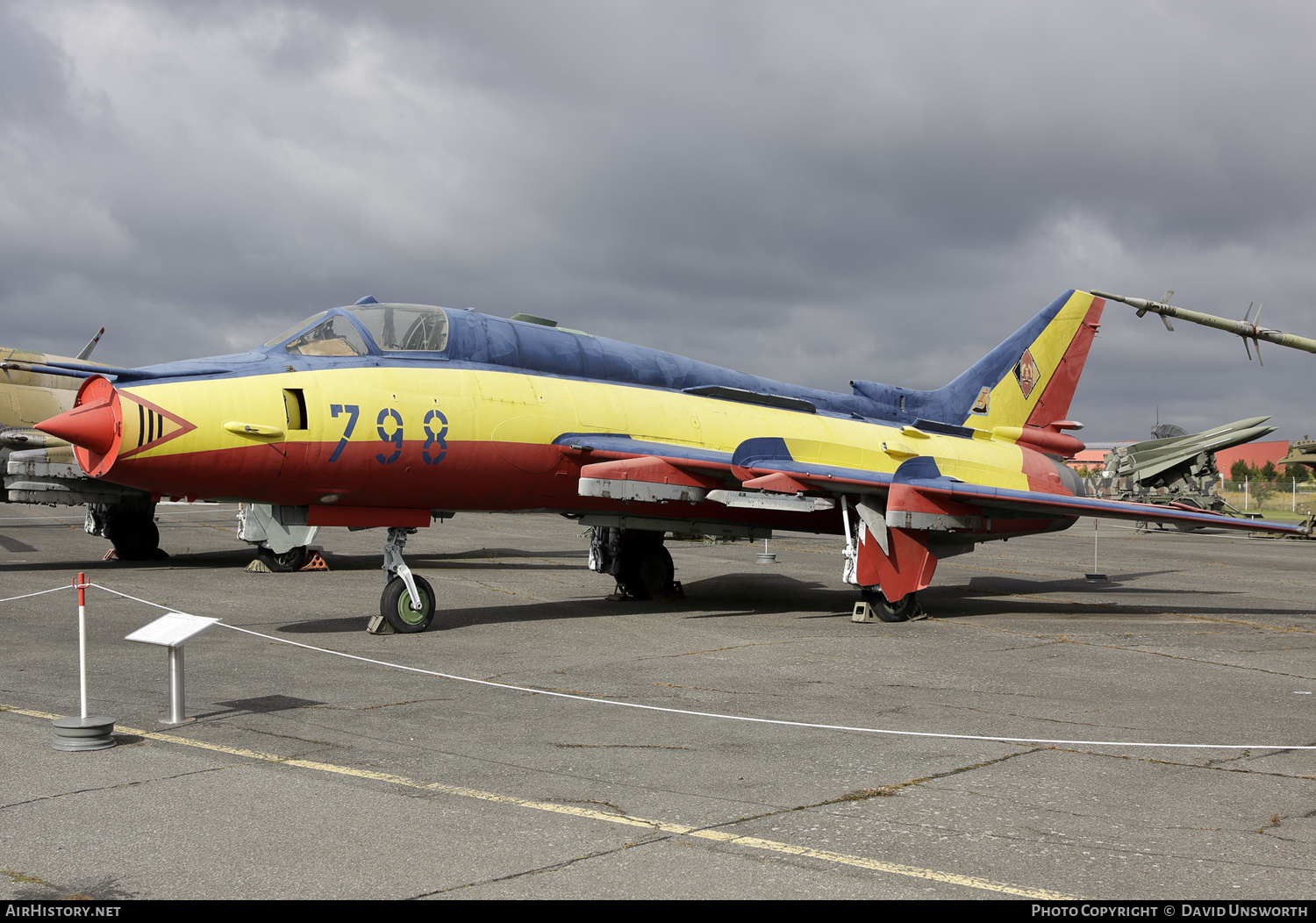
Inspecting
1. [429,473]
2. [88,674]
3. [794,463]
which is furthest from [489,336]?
[88,674]

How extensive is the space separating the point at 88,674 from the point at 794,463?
28.0 ft

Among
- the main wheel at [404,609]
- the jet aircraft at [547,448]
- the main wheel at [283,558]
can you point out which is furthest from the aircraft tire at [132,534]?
the main wheel at [404,609]

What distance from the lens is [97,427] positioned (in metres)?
9.30

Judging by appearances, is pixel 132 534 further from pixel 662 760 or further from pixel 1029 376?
pixel 662 760

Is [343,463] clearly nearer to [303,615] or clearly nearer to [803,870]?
[303,615]

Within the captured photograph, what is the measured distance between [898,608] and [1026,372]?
6.70 meters

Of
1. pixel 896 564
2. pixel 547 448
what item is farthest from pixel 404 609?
pixel 896 564

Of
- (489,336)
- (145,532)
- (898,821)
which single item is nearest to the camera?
(898,821)

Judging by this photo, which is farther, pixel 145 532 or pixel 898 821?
pixel 145 532

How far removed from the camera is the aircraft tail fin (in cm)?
1755

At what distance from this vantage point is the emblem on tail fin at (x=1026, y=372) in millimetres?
17875
